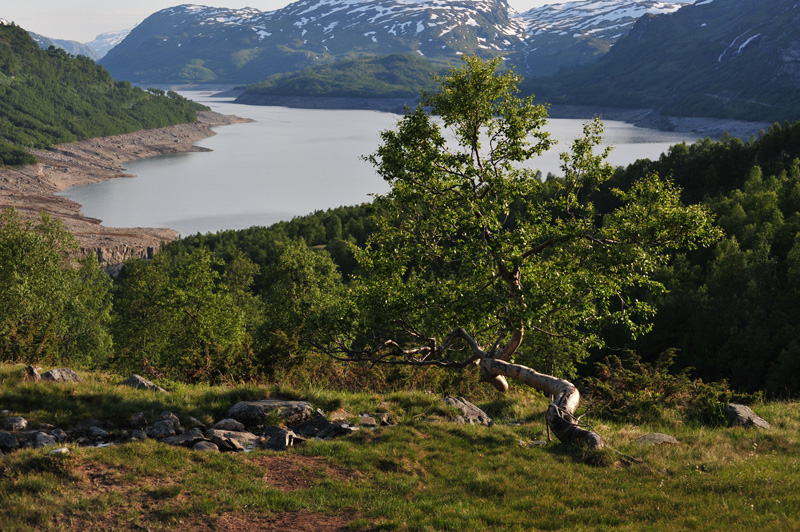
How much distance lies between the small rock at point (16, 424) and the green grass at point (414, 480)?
60cm

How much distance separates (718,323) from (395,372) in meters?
44.1

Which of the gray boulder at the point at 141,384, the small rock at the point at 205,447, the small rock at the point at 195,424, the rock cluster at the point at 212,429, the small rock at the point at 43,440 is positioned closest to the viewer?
the small rock at the point at 43,440

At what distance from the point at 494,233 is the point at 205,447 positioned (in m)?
10.1

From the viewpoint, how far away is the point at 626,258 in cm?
1714

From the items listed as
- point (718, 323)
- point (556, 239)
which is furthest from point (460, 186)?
point (718, 323)

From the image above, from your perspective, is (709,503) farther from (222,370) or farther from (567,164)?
(222,370)

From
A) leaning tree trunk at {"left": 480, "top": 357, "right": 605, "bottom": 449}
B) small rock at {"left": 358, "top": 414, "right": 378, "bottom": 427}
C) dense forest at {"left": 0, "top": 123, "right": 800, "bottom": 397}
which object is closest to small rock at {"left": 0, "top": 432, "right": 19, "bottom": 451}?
dense forest at {"left": 0, "top": 123, "right": 800, "bottom": 397}

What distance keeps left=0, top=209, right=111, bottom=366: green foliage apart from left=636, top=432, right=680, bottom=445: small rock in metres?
23.0

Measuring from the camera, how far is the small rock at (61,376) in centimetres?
1865

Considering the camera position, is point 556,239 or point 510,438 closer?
point 510,438

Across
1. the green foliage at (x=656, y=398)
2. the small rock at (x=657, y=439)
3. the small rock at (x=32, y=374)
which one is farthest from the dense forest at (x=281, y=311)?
the small rock at (x=657, y=439)

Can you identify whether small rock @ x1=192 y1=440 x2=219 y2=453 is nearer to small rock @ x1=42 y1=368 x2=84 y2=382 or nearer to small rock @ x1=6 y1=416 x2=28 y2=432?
small rock @ x1=6 y1=416 x2=28 y2=432

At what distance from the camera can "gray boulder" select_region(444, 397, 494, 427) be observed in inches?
731

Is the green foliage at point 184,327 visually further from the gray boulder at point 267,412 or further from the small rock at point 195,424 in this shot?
the small rock at point 195,424
